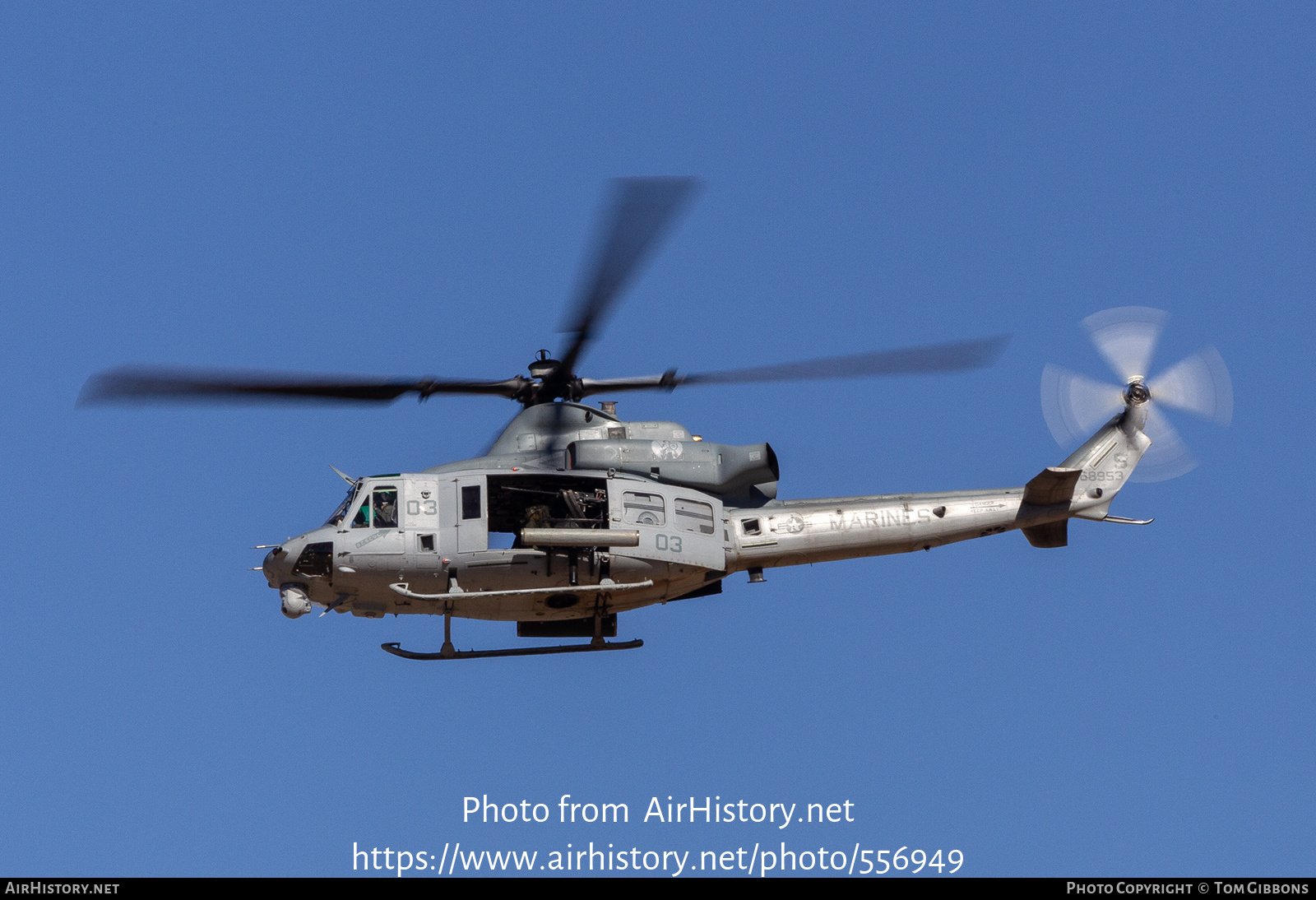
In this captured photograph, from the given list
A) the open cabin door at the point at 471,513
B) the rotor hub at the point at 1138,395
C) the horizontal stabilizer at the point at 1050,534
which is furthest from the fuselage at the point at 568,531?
the rotor hub at the point at 1138,395

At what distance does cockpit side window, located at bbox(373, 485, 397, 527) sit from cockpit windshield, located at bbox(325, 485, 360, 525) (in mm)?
380

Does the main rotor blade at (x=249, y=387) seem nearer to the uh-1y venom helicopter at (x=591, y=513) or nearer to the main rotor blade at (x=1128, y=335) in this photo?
the uh-1y venom helicopter at (x=591, y=513)

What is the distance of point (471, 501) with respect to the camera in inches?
763

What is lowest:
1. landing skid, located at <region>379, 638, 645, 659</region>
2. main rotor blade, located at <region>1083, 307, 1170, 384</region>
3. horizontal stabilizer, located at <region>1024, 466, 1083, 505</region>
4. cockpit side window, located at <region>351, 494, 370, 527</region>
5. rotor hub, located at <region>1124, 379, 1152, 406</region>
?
landing skid, located at <region>379, 638, 645, 659</region>

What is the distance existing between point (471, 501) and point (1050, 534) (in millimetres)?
7890

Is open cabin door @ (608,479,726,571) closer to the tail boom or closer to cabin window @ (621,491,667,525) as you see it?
cabin window @ (621,491,667,525)

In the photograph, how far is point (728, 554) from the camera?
66.1 feet

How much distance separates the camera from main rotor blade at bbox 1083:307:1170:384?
21625mm

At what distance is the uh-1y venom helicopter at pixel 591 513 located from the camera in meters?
19.2

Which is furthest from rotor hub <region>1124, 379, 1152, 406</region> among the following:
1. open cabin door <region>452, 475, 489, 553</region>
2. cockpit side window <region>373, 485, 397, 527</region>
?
cockpit side window <region>373, 485, 397, 527</region>

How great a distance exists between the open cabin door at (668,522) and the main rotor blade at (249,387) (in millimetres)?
2774

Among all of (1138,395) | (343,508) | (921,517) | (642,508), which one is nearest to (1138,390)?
(1138,395)
